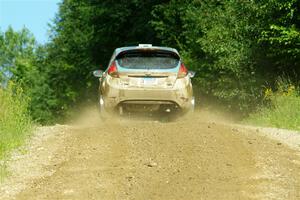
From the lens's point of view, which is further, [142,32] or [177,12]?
[142,32]

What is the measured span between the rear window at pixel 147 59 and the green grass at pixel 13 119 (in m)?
Answer: 2.68

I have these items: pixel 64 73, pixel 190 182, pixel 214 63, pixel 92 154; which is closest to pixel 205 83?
pixel 214 63

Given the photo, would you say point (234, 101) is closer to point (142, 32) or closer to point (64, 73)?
point (142, 32)

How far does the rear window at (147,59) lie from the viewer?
17.3 metres

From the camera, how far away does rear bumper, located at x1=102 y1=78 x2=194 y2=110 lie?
1712cm

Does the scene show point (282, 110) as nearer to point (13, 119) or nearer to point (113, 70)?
point (113, 70)

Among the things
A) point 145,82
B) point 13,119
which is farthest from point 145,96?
point 13,119

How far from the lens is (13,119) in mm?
14492

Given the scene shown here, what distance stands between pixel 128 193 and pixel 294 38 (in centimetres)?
1526

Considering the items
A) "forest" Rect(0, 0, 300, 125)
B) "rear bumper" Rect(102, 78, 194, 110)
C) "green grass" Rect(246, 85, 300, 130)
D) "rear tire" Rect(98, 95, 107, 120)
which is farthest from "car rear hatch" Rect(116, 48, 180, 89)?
"green grass" Rect(246, 85, 300, 130)

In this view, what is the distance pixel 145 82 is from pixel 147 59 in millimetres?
617

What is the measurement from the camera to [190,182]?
30.7ft

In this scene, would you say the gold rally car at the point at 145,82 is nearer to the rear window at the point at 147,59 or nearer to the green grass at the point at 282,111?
the rear window at the point at 147,59

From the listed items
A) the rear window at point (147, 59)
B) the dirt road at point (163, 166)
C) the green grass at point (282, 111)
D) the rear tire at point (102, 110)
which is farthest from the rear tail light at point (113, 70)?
the green grass at point (282, 111)
